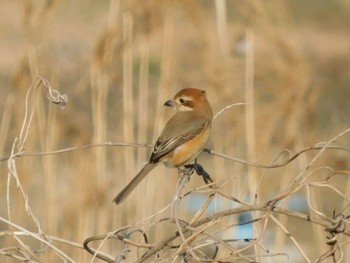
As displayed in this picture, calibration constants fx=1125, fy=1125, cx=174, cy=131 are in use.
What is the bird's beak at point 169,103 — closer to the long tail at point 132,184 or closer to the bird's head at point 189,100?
the bird's head at point 189,100

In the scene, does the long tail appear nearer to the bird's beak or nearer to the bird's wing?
the bird's wing

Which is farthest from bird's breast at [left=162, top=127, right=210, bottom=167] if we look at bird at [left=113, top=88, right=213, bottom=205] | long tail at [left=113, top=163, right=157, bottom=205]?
long tail at [left=113, top=163, right=157, bottom=205]

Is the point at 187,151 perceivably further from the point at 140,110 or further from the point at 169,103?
the point at 140,110

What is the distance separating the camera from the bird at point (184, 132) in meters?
4.90

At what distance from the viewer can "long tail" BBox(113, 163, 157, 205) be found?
13.8 ft

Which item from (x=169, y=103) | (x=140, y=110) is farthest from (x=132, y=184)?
(x=140, y=110)

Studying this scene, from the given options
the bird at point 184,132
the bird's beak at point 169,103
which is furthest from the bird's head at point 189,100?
the bird's beak at point 169,103

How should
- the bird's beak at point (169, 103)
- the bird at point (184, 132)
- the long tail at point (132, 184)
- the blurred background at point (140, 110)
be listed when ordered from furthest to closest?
the blurred background at point (140, 110) < the bird at point (184, 132) < the bird's beak at point (169, 103) < the long tail at point (132, 184)

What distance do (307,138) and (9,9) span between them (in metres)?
16.2

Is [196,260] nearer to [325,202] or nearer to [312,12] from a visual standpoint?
[325,202]

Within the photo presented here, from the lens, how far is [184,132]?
5.06 meters

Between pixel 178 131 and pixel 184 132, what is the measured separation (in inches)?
1.1

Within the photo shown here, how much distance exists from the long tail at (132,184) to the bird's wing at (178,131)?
4.9 inches

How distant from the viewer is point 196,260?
8.88ft
